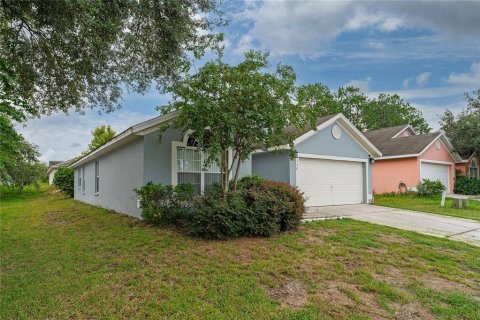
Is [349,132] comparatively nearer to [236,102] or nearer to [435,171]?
[236,102]

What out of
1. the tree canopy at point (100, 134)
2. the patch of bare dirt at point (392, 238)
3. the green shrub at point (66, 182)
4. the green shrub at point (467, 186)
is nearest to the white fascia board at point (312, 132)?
the patch of bare dirt at point (392, 238)

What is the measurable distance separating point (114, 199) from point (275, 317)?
10.5 metres

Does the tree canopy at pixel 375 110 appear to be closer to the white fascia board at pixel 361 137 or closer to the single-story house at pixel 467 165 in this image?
the single-story house at pixel 467 165

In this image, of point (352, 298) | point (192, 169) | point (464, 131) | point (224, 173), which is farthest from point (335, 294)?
point (464, 131)

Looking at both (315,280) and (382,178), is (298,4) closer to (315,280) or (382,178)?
(315,280)

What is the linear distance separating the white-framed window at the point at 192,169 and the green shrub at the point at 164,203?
1.07 meters

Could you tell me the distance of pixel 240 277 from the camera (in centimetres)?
475

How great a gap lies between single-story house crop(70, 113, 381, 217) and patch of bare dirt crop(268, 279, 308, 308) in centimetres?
499

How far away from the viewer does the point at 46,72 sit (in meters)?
7.73

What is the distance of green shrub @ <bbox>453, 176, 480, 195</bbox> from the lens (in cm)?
2080

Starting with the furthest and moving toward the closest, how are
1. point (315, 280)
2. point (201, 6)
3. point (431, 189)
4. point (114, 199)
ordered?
1. point (431, 189)
2. point (114, 199)
3. point (201, 6)
4. point (315, 280)

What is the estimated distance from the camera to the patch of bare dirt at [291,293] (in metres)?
3.98

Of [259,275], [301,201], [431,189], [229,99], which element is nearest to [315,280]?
[259,275]

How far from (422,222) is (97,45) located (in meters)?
10.9
